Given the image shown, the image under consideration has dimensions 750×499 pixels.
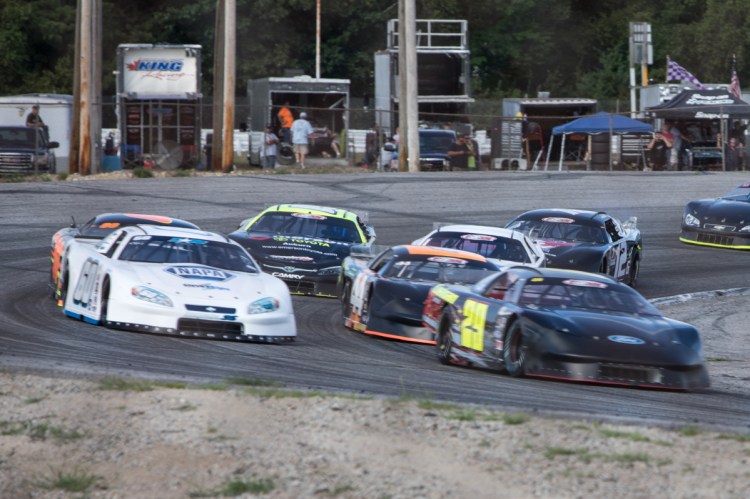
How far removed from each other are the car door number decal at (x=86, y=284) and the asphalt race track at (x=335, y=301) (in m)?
0.27

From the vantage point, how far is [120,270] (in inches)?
542

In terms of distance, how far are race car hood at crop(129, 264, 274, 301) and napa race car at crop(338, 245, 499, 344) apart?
1221 mm

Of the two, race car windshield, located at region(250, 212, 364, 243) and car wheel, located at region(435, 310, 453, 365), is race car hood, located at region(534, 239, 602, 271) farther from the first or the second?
car wheel, located at region(435, 310, 453, 365)

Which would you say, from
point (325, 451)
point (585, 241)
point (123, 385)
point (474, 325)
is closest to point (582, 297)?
point (474, 325)

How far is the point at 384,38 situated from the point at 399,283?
5497 cm

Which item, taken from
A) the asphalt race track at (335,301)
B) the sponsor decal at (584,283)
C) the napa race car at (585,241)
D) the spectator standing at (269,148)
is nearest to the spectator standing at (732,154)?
the asphalt race track at (335,301)

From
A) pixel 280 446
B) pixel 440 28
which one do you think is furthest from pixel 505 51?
pixel 280 446

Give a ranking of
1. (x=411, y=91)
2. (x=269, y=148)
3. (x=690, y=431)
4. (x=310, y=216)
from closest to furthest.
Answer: (x=690, y=431)
(x=310, y=216)
(x=411, y=91)
(x=269, y=148)

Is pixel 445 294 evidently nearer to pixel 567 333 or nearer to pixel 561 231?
pixel 567 333

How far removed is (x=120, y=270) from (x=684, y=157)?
3075 centimetres

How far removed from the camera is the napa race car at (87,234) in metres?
16.3

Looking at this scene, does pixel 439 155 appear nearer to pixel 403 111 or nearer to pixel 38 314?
pixel 403 111

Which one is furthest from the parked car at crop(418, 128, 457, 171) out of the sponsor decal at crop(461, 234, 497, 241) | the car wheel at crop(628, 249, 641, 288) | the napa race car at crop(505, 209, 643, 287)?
the sponsor decal at crop(461, 234, 497, 241)

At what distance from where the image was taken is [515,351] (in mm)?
11781
